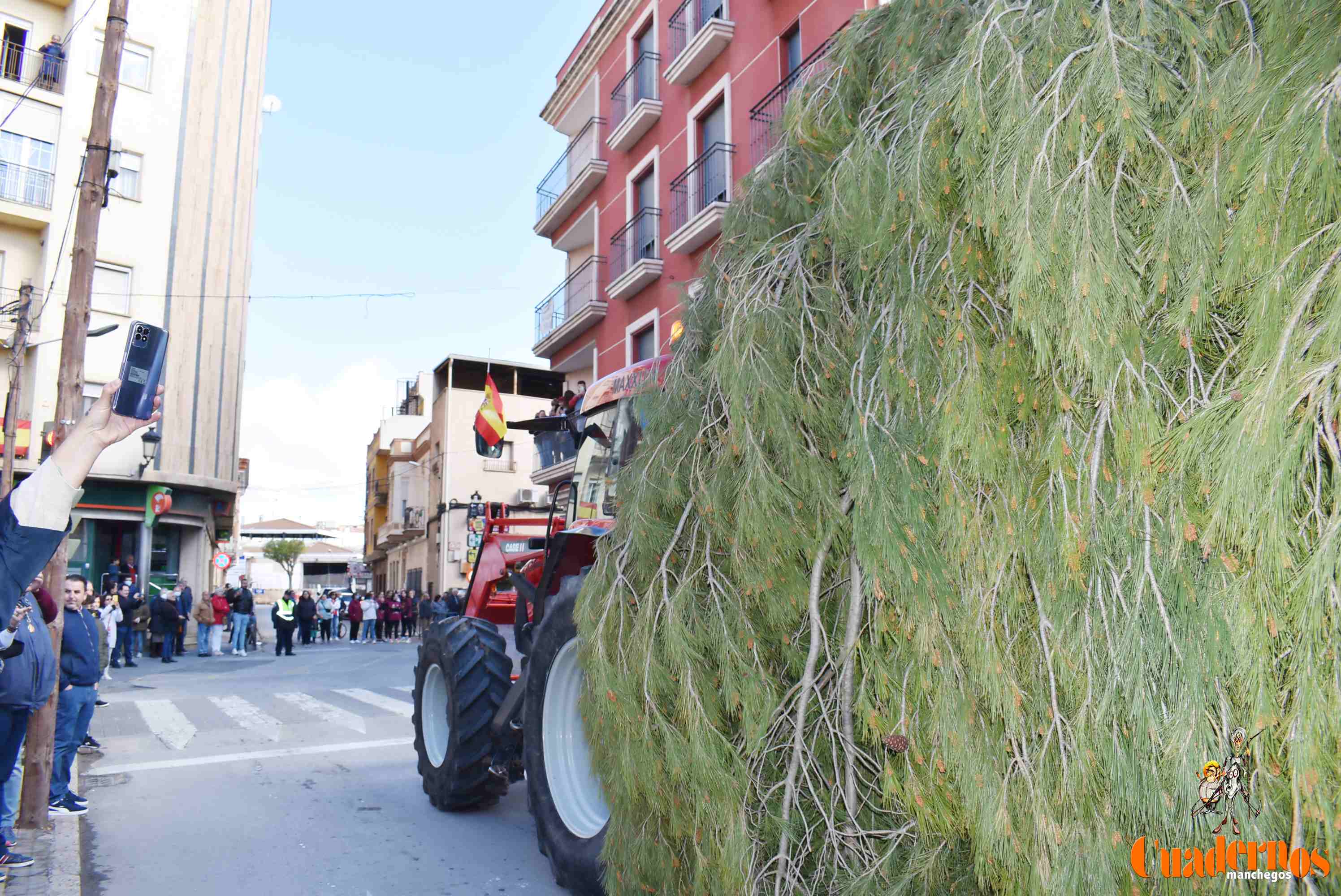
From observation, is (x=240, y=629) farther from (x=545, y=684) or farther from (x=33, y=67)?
(x=545, y=684)

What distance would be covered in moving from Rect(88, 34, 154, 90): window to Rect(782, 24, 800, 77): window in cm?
2023

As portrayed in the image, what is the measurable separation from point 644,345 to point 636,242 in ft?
7.24

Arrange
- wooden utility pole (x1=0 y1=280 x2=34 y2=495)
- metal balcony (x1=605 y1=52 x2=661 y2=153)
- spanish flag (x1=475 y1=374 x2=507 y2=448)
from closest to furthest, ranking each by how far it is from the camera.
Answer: spanish flag (x1=475 y1=374 x2=507 y2=448)
wooden utility pole (x1=0 y1=280 x2=34 y2=495)
metal balcony (x1=605 y1=52 x2=661 y2=153)

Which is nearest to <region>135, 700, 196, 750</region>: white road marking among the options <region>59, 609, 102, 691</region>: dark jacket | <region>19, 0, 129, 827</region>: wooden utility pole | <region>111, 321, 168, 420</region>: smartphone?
<region>59, 609, 102, 691</region>: dark jacket

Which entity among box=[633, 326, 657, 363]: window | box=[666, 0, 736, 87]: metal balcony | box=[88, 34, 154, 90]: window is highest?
box=[88, 34, 154, 90]: window

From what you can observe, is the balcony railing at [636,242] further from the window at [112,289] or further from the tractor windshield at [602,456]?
the window at [112,289]

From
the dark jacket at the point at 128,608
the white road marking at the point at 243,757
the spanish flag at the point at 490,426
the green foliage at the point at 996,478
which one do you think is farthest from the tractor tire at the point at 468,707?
the dark jacket at the point at 128,608

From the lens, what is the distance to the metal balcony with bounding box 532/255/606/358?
67.5 feet

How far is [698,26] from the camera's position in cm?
1764

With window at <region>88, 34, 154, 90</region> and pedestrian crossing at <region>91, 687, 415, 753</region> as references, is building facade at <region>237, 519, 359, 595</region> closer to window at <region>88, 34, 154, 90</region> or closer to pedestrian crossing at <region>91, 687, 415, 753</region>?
window at <region>88, 34, 154, 90</region>

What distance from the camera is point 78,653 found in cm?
682

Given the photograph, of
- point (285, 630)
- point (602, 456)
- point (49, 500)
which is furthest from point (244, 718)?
point (285, 630)

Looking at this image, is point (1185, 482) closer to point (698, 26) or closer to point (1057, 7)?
point (1057, 7)

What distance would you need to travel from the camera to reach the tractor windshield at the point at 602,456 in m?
5.36
